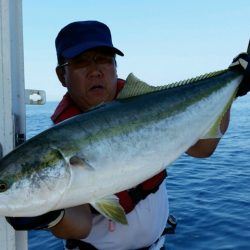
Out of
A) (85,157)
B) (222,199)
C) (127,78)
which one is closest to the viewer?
(85,157)

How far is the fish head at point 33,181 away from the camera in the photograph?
2.56 meters

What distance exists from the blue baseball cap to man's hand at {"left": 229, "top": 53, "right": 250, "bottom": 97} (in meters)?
1.17

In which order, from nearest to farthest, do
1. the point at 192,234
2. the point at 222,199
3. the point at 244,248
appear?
1. the point at 244,248
2. the point at 192,234
3. the point at 222,199

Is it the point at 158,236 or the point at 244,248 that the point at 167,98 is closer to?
the point at 158,236

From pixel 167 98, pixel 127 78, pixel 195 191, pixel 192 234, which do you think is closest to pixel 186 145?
pixel 167 98

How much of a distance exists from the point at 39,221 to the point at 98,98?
1177mm

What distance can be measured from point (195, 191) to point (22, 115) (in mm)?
8824

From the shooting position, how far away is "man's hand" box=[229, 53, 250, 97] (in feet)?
12.9

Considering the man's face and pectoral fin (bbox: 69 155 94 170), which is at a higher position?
the man's face

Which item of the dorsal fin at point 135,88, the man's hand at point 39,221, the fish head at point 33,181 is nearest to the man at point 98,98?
the man's hand at point 39,221

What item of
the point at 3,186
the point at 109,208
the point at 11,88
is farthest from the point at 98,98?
the point at 3,186

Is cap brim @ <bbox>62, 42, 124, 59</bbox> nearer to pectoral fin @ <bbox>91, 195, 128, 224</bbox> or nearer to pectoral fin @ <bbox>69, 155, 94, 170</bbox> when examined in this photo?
pectoral fin @ <bbox>69, 155, 94, 170</bbox>

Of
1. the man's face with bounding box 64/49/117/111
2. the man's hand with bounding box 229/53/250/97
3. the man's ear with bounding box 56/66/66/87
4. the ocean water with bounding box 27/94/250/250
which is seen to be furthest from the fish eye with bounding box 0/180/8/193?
the ocean water with bounding box 27/94/250/250

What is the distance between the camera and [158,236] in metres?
3.98
